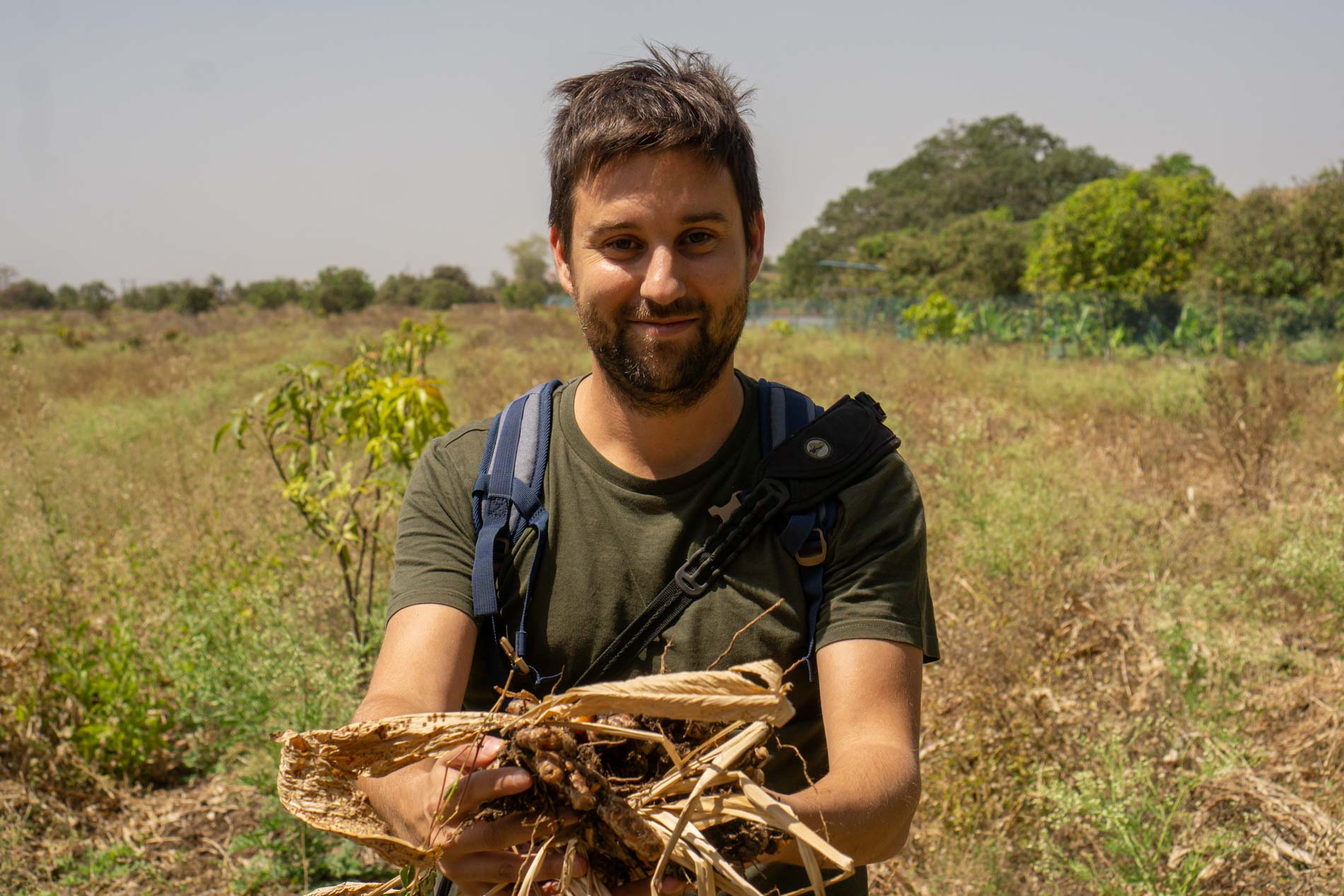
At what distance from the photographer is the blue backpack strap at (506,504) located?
154 centimetres

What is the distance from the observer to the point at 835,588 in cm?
153

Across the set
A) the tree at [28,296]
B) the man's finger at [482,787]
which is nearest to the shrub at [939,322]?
the man's finger at [482,787]

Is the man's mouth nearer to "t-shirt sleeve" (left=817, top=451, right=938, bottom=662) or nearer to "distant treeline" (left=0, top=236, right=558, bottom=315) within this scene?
"t-shirt sleeve" (left=817, top=451, right=938, bottom=662)

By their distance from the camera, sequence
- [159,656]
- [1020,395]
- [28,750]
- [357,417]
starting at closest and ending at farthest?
[28,750] → [357,417] → [159,656] → [1020,395]

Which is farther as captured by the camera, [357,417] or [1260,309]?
[1260,309]

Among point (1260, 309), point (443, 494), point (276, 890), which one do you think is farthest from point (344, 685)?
point (1260, 309)

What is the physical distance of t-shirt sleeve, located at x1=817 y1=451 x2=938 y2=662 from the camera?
1491 millimetres

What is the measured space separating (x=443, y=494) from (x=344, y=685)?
1.71 m

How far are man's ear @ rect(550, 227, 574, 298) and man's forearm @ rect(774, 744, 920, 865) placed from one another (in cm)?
93

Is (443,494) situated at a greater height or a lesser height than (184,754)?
greater

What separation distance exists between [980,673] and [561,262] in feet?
8.40

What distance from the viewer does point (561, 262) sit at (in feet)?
5.96

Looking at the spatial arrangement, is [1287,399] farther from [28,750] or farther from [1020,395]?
[28,750]

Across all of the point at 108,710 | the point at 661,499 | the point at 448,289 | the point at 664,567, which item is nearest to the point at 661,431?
the point at 661,499
